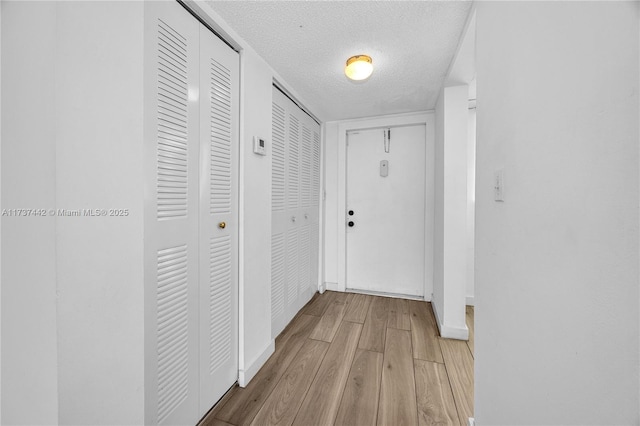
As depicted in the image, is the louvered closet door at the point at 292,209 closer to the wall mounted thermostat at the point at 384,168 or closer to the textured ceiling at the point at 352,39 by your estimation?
the textured ceiling at the point at 352,39

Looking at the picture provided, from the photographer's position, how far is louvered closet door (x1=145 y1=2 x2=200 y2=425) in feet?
3.26

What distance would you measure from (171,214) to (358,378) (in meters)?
1.53

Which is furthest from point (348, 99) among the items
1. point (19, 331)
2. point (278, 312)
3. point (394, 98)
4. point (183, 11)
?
point (19, 331)

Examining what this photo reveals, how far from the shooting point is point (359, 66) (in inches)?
65.4

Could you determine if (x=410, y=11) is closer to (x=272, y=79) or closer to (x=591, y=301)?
(x=272, y=79)

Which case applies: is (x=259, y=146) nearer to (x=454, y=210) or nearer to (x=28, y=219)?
(x=28, y=219)

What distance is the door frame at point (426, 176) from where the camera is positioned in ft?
9.21

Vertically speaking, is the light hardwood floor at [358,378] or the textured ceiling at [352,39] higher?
the textured ceiling at [352,39]

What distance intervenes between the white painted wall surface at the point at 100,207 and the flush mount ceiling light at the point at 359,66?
3.95ft

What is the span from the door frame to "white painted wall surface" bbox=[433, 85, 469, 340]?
2.28 ft

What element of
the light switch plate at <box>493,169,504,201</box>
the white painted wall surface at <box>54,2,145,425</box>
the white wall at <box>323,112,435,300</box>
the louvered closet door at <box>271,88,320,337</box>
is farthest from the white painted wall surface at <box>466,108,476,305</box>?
the white painted wall surface at <box>54,2,145,425</box>

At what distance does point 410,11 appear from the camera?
1293mm

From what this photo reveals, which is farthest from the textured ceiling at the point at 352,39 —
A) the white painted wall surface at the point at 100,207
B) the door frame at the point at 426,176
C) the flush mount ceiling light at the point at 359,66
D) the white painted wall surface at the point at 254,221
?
the white painted wall surface at the point at 100,207

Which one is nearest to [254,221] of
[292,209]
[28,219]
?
[292,209]
